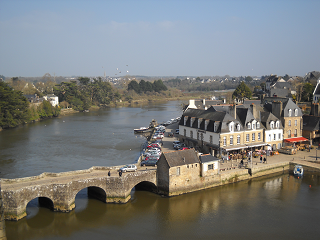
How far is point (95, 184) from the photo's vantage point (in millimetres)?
22047

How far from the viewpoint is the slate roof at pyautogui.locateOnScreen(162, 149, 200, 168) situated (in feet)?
77.0

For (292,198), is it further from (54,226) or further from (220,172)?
(54,226)

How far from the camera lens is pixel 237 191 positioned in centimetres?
2544

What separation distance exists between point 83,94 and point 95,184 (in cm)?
7400

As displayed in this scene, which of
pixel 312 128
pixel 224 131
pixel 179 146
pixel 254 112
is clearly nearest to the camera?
pixel 224 131

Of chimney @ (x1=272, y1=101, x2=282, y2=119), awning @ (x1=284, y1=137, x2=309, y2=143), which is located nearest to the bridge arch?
awning @ (x1=284, y1=137, x2=309, y2=143)

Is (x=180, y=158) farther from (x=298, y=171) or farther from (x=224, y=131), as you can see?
(x=298, y=171)

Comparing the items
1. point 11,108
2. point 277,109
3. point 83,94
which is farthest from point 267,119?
point 83,94

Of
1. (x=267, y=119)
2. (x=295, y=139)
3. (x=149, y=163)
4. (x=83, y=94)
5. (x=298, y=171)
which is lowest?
(x=298, y=171)

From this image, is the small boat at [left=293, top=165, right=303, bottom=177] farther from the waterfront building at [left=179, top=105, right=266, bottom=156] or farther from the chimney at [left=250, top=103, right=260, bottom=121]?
the chimney at [left=250, top=103, right=260, bottom=121]

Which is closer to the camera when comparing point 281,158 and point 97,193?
point 97,193

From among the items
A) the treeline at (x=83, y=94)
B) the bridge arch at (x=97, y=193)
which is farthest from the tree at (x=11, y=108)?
the bridge arch at (x=97, y=193)

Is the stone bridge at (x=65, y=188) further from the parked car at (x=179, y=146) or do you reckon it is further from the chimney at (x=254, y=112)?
the chimney at (x=254, y=112)

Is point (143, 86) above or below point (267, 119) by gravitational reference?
above
